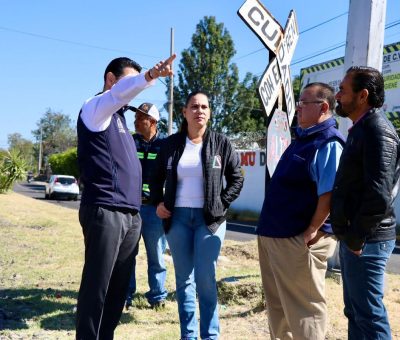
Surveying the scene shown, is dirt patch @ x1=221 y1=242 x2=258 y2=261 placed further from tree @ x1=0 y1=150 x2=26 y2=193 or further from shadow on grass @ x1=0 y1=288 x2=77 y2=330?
tree @ x1=0 y1=150 x2=26 y2=193

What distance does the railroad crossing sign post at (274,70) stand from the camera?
3.72 metres

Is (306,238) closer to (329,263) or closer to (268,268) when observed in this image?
(268,268)

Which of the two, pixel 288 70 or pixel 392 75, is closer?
pixel 288 70

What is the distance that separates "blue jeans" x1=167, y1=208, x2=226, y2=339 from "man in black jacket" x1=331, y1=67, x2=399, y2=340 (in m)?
1.05

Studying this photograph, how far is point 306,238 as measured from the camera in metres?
2.97

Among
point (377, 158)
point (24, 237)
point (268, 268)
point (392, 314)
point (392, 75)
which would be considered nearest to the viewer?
point (377, 158)

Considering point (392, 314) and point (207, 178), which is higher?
point (207, 178)

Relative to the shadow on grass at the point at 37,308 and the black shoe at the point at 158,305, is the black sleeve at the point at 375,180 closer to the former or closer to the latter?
the black shoe at the point at 158,305

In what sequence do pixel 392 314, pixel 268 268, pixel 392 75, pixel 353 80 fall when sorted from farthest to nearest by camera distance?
pixel 392 75 → pixel 392 314 → pixel 268 268 → pixel 353 80

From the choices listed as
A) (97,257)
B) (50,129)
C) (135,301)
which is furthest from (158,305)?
(50,129)

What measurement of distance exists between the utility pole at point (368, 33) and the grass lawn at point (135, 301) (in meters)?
2.37

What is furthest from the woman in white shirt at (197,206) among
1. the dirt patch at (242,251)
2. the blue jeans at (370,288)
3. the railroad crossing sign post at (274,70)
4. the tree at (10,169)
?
the tree at (10,169)

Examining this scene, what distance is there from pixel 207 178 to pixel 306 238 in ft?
2.99

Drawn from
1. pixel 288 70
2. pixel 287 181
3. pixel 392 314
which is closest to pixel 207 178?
pixel 287 181
